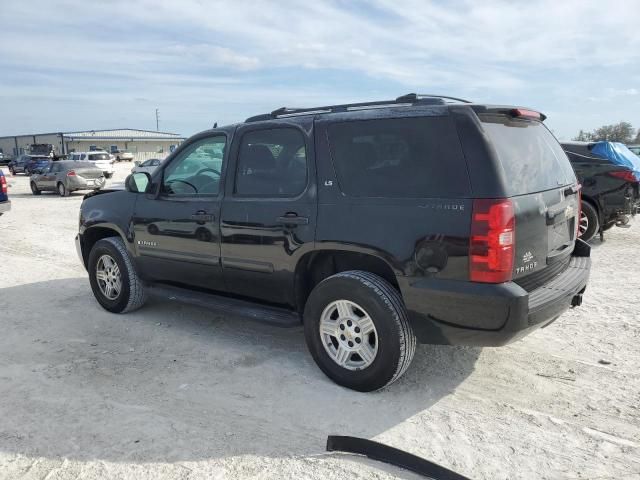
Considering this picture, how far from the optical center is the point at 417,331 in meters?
3.45

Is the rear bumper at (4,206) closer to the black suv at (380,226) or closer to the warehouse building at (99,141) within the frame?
the black suv at (380,226)

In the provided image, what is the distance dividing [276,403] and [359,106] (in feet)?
7.28

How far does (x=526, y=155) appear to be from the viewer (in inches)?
140

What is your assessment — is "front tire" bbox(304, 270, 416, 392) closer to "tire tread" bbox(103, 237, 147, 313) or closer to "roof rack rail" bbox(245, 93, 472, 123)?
"roof rack rail" bbox(245, 93, 472, 123)

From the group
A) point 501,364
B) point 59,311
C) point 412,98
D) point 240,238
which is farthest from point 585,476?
point 59,311

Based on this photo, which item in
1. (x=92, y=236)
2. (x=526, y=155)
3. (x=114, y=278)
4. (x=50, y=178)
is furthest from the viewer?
(x=50, y=178)

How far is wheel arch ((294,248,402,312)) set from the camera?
371cm

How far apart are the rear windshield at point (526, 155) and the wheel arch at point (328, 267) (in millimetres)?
987

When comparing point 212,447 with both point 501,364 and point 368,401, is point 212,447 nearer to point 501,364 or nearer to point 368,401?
point 368,401

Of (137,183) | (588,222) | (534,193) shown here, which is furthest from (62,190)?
(534,193)

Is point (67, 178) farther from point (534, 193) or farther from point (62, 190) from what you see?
point (534, 193)

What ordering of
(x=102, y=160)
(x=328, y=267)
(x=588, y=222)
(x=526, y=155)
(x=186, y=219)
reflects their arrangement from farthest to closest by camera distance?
(x=102, y=160), (x=588, y=222), (x=186, y=219), (x=328, y=267), (x=526, y=155)

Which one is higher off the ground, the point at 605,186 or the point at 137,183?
the point at 137,183

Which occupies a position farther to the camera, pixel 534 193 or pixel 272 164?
pixel 272 164
